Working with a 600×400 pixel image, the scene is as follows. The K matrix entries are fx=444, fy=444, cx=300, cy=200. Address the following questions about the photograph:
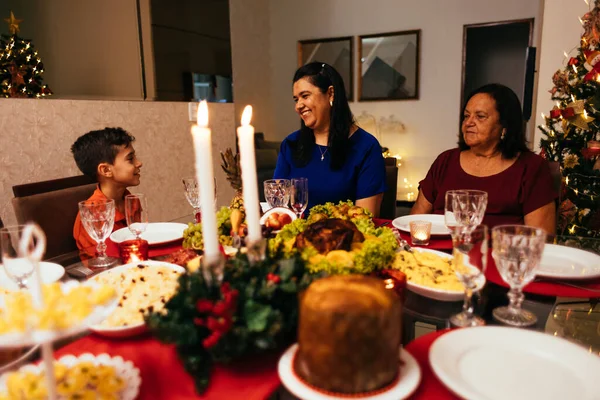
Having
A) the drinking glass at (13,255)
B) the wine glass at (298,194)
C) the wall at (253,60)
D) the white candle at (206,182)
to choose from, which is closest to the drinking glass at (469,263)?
the white candle at (206,182)

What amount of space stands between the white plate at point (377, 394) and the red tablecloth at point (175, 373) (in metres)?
0.04

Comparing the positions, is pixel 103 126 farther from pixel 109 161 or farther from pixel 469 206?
pixel 469 206

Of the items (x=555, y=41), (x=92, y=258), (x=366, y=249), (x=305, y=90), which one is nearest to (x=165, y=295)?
(x=366, y=249)

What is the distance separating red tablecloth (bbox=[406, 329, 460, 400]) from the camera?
0.67 m

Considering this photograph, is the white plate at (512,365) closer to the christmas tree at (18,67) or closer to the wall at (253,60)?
the christmas tree at (18,67)

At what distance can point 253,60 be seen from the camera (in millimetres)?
6191

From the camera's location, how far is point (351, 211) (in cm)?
139

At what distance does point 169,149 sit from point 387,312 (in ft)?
11.6

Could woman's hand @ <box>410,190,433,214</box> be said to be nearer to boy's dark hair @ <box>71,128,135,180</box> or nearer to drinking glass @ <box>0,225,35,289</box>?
boy's dark hair @ <box>71,128,135,180</box>

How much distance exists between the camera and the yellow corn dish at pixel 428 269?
100cm

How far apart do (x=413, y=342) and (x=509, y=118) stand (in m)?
1.58

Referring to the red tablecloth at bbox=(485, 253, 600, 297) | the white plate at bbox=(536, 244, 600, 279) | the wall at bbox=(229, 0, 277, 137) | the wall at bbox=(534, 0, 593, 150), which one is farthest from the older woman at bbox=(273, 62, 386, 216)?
the wall at bbox=(229, 0, 277, 137)

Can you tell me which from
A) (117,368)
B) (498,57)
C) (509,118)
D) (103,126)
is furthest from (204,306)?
(498,57)

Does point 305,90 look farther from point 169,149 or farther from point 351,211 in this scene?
point 169,149
